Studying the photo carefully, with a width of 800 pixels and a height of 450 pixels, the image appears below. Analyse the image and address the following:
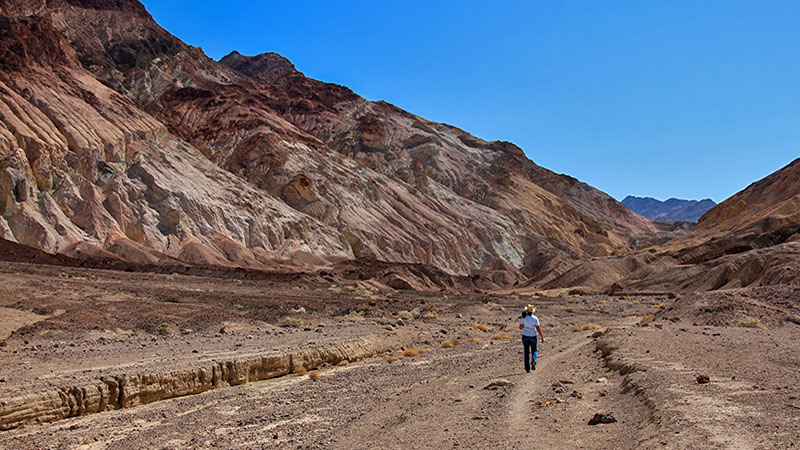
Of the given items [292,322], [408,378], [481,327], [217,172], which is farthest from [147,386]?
[217,172]

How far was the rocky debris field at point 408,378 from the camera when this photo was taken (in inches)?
290

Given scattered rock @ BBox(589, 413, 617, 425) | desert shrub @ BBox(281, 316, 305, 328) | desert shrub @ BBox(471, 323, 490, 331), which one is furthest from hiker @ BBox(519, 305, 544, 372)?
desert shrub @ BBox(471, 323, 490, 331)

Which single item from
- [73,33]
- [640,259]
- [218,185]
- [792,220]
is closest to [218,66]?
[73,33]

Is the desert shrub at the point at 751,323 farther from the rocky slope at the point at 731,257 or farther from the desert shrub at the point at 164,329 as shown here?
the rocky slope at the point at 731,257

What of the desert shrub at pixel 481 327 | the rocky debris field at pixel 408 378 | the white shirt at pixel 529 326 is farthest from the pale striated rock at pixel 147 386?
the desert shrub at pixel 481 327

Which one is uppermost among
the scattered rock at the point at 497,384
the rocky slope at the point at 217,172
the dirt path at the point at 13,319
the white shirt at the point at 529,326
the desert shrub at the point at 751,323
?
the rocky slope at the point at 217,172

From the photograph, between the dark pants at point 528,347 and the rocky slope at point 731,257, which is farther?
the rocky slope at point 731,257

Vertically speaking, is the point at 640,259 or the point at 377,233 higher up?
the point at 377,233

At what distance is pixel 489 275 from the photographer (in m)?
80.3

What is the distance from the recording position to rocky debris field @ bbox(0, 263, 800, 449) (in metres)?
7.37

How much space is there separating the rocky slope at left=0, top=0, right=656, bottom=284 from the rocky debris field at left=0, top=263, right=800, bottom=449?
92.0ft

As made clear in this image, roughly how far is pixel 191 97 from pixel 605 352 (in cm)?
10373

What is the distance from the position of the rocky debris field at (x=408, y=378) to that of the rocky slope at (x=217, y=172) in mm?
28031

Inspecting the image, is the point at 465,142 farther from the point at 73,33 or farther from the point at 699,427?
the point at 699,427
